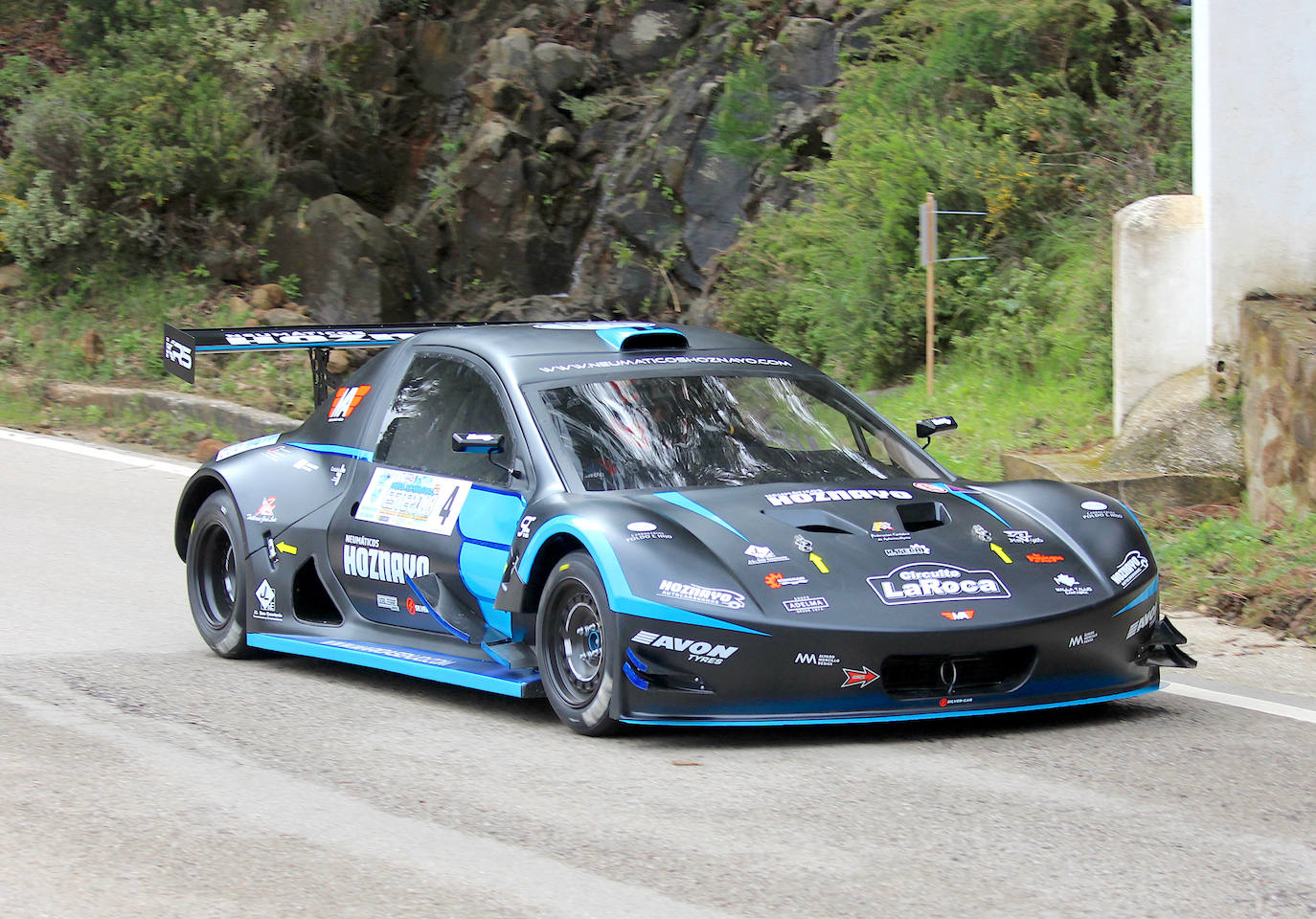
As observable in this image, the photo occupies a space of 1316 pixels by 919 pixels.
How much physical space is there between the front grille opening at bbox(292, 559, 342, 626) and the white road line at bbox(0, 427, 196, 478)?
5.47 meters

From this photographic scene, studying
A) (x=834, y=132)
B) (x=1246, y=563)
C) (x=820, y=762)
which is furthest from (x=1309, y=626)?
(x=834, y=132)

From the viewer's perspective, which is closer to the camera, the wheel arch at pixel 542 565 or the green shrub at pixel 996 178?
the wheel arch at pixel 542 565

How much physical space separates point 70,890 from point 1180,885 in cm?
261

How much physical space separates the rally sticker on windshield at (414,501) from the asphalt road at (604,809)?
26.0 inches

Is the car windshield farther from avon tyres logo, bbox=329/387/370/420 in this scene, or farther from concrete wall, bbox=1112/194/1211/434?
concrete wall, bbox=1112/194/1211/434

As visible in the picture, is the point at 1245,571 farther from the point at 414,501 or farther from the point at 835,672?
the point at 414,501

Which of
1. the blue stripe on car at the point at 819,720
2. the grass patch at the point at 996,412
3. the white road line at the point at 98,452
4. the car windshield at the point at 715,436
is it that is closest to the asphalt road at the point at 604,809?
the blue stripe on car at the point at 819,720

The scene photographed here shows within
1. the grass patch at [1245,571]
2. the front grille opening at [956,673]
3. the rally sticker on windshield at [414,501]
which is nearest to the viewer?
the front grille opening at [956,673]

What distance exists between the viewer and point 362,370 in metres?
7.32

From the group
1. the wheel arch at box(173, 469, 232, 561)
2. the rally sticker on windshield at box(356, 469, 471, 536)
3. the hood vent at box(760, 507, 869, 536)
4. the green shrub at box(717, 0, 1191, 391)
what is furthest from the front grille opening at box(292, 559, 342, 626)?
the green shrub at box(717, 0, 1191, 391)

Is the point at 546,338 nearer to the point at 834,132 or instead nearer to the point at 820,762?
the point at 820,762

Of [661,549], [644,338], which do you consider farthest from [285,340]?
[661,549]

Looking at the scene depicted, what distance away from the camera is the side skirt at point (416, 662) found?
5617 millimetres

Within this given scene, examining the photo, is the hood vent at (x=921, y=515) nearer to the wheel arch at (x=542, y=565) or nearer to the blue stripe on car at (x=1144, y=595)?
the blue stripe on car at (x=1144, y=595)
